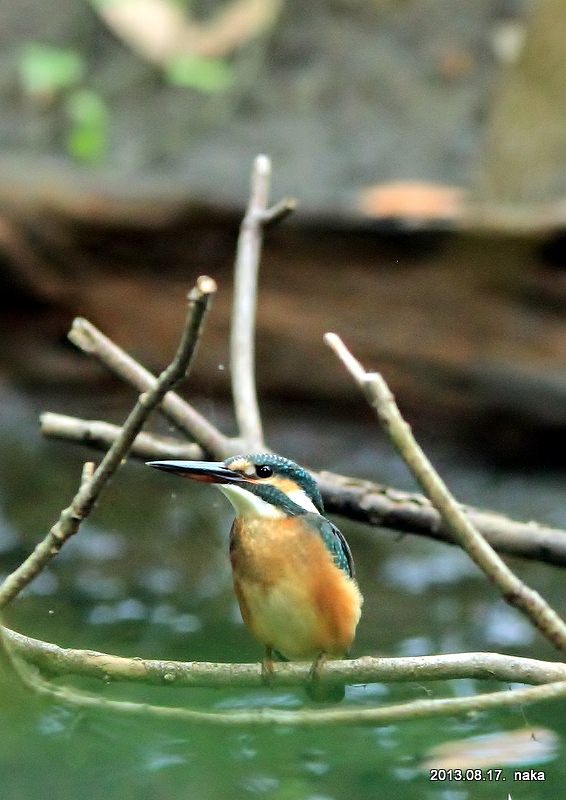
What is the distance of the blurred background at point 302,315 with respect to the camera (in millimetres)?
2836

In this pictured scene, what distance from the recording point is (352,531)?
4.23 meters

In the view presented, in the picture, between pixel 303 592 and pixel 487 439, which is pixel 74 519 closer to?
pixel 303 592

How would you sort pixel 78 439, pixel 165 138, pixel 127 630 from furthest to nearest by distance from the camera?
pixel 165 138 < pixel 127 630 < pixel 78 439

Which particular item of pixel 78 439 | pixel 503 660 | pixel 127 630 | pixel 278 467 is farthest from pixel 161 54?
pixel 503 660

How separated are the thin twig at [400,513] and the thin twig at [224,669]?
2.29 feet

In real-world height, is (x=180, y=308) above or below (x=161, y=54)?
below

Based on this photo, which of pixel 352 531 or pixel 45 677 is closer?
pixel 45 677

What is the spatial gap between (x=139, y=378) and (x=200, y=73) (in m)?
4.48

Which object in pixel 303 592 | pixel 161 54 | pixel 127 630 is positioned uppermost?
pixel 161 54

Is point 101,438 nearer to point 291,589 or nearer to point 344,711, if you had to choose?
point 291,589

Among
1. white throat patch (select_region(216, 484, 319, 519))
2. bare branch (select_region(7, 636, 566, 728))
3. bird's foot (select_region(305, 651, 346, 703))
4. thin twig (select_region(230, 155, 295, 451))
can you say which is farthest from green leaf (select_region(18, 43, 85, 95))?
bare branch (select_region(7, 636, 566, 728))

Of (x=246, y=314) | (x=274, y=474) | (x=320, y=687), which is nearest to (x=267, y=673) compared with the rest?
(x=320, y=687)

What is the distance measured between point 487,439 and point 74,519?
3.03 metres

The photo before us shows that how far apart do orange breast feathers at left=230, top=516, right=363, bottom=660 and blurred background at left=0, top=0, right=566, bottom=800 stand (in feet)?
0.76
